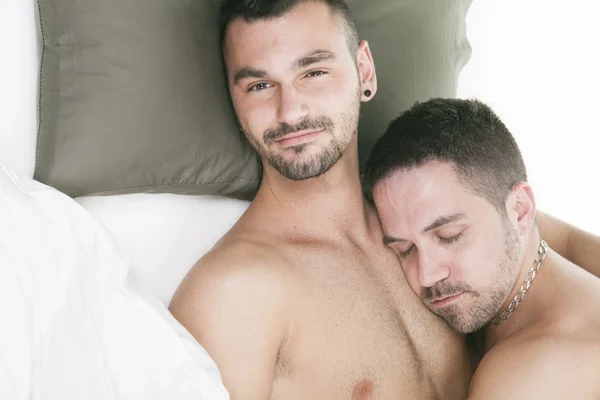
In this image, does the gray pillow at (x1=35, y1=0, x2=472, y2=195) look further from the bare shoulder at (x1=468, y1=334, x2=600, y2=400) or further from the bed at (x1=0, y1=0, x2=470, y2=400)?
the bare shoulder at (x1=468, y1=334, x2=600, y2=400)

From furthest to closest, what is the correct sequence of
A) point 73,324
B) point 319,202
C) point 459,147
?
1. point 319,202
2. point 459,147
3. point 73,324

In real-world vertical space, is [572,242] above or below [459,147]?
below

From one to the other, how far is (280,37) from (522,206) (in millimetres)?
660

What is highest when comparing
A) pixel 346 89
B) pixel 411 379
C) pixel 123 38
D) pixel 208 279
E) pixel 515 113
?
pixel 123 38

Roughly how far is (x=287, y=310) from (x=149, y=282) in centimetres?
32

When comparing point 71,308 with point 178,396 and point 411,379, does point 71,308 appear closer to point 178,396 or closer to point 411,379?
point 178,396

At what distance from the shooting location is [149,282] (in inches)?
55.6

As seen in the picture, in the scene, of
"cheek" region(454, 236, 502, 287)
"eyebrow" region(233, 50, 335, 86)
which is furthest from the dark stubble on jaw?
"cheek" region(454, 236, 502, 287)

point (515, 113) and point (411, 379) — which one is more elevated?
point (515, 113)

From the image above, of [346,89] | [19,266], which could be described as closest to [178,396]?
[19,266]

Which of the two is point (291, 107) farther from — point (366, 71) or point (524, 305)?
point (524, 305)

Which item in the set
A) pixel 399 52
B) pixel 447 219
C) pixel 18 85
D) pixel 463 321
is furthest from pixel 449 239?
pixel 18 85

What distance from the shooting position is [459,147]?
1.43m

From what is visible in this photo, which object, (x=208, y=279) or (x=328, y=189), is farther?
(x=328, y=189)
